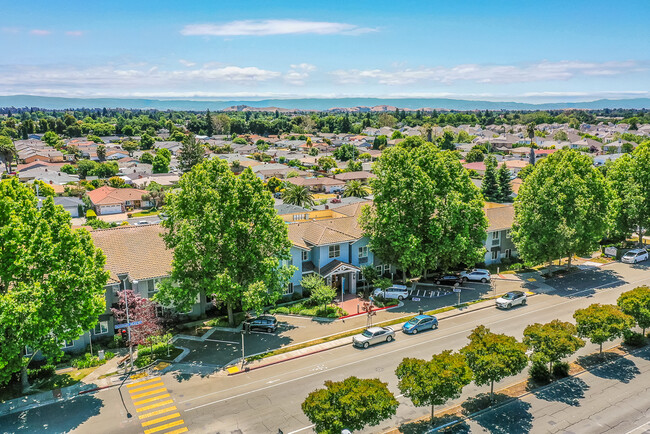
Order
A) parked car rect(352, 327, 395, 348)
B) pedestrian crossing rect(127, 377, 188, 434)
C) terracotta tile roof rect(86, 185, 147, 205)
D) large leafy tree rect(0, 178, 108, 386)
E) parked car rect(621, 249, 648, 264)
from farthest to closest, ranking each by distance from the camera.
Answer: terracotta tile roof rect(86, 185, 147, 205), parked car rect(621, 249, 648, 264), parked car rect(352, 327, 395, 348), large leafy tree rect(0, 178, 108, 386), pedestrian crossing rect(127, 377, 188, 434)

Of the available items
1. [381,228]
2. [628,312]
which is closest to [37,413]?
[381,228]

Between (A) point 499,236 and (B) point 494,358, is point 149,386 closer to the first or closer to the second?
(B) point 494,358

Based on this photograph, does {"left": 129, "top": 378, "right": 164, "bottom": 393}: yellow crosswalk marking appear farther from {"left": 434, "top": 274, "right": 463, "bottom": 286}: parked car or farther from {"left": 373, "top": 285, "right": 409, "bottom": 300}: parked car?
{"left": 434, "top": 274, "right": 463, "bottom": 286}: parked car

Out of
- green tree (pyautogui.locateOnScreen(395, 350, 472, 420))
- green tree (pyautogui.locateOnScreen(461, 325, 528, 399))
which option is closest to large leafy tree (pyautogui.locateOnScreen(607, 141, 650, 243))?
green tree (pyautogui.locateOnScreen(461, 325, 528, 399))

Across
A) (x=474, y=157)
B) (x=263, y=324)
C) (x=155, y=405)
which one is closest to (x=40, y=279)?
(x=155, y=405)

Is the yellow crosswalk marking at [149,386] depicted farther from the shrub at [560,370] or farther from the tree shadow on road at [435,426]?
the shrub at [560,370]

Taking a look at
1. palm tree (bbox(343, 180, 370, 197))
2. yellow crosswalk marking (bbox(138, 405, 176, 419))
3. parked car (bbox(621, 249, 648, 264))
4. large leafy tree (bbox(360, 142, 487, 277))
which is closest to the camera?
yellow crosswalk marking (bbox(138, 405, 176, 419))

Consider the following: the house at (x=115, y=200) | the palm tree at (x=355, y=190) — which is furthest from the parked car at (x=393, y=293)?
the house at (x=115, y=200)
